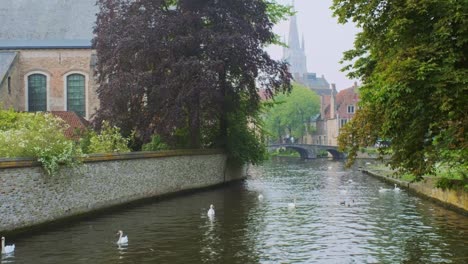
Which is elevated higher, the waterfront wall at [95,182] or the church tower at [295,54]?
the church tower at [295,54]

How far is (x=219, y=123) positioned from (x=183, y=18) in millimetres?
8205

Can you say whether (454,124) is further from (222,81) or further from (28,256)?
(222,81)

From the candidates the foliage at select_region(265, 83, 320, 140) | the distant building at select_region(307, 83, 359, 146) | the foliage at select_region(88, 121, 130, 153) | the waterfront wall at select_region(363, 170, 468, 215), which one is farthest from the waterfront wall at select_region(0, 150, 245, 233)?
the foliage at select_region(265, 83, 320, 140)

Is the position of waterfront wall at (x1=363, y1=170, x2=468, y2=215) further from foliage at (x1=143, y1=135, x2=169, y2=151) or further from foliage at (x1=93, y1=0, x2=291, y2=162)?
foliage at (x1=143, y1=135, x2=169, y2=151)

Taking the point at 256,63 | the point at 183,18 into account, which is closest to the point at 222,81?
the point at 256,63

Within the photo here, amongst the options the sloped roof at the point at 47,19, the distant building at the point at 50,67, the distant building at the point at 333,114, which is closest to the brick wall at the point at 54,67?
the distant building at the point at 50,67

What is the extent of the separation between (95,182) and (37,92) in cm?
2577

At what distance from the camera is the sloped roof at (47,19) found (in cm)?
4644

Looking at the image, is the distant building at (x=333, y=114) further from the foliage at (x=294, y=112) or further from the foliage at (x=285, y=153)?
the foliage at (x=285, y=153)

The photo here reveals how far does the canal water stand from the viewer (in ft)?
46.2

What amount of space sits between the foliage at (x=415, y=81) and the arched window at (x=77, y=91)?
3002 cm

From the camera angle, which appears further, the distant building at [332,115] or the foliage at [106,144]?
the distant building at [332,115]

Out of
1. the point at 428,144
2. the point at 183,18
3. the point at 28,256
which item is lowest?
the point at 28,256

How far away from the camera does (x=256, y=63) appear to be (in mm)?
31953
